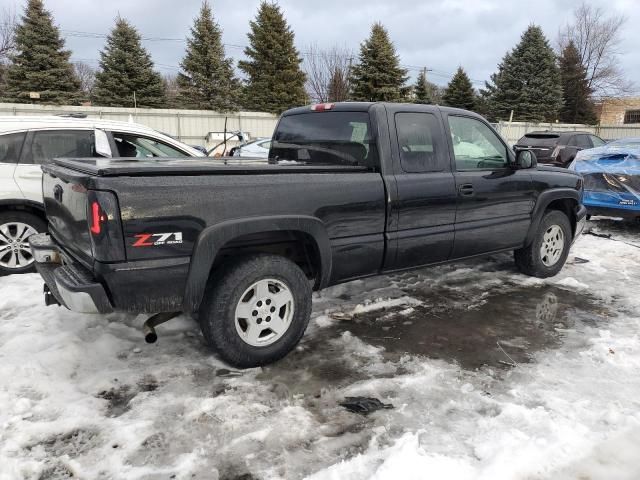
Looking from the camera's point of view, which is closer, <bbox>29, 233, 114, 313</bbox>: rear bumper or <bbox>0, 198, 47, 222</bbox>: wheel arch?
<bbox>29, 233, 114, 313</bbox>: rear bumper

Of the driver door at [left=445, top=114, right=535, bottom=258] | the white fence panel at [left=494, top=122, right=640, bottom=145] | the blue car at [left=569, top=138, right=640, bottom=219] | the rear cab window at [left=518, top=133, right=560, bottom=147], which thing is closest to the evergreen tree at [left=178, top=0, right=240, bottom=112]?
the white fence panel at [left=494, top=122, right=640, bottom=145]

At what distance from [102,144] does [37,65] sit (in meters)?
26.5

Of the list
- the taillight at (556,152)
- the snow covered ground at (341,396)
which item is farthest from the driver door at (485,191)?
the taillight at (556,152)

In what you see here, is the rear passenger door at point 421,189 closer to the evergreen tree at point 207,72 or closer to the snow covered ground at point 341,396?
the snow covered ground at point 341,396

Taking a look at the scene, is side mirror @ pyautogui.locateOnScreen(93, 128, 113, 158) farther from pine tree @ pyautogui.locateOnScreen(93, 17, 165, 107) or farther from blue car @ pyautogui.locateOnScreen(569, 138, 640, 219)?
pine tree @ pyautogui.locateOnScreen(93, 17, 165, 107)

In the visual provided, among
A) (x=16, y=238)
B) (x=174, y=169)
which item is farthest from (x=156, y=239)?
(x=16, y=238)

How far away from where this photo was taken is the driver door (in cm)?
441

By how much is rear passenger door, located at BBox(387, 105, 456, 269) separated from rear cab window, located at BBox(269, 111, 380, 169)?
227 millimetres

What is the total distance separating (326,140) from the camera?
4262 millimetres

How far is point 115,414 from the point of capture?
280 cm

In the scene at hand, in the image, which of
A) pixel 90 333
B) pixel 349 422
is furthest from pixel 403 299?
pixel 90 333

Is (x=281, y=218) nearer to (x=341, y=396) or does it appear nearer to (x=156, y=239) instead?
(x=156, y=239)

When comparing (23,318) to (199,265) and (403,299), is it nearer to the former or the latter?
(199,265)

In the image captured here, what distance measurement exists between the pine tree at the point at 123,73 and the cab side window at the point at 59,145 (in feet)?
82.6
